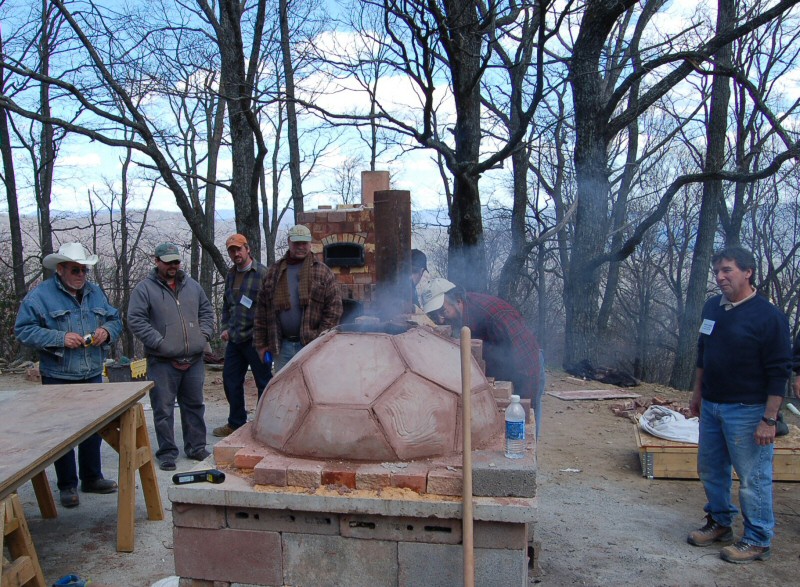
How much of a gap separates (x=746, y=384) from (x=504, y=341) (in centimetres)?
145

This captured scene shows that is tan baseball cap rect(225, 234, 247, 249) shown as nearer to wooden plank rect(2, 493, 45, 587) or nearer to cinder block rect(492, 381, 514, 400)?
wooden plank rect(2, 493, 45, 587)

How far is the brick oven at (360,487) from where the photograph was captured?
8.79 ft

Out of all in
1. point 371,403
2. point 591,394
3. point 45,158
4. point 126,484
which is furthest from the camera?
point 45,158

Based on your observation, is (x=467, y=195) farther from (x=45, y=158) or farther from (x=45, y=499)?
(x=45, y=158)

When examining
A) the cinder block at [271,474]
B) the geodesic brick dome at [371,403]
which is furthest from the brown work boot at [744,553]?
the cinder block at [271,474]

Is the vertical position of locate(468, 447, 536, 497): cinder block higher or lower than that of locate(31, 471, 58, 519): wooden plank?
higher

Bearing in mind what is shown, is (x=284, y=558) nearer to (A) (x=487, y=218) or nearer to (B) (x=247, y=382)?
(B) (x=247, y=382)

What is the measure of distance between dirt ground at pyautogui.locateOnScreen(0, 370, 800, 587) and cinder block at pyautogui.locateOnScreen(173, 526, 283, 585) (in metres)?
0.82

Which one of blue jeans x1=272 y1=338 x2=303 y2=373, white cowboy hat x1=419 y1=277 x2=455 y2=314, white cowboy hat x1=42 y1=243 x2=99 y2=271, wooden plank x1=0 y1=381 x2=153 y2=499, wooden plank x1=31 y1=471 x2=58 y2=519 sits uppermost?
white cowboy hat x1=42 y1=243 x2=99 y2=271

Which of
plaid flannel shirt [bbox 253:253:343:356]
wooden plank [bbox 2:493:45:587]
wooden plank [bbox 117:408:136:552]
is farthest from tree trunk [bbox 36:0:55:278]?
wooden plank [bbox 2:493:45:587]

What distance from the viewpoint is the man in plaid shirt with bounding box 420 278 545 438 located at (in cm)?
430

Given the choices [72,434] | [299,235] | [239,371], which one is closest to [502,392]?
[72,434]

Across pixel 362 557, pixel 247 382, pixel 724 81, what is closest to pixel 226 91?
pixel 247 382

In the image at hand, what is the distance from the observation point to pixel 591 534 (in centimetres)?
424
